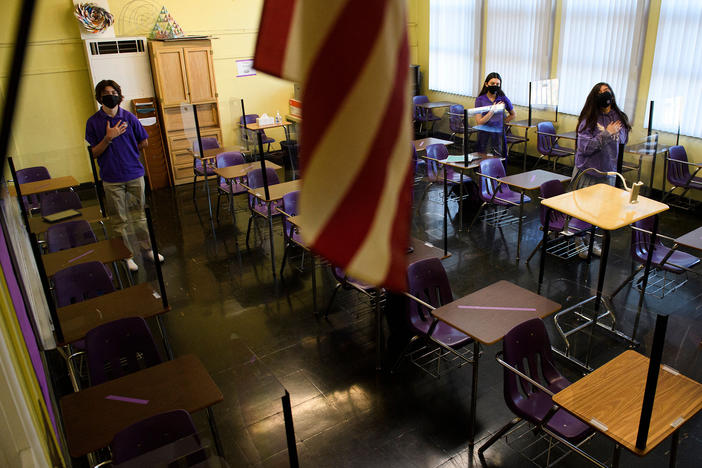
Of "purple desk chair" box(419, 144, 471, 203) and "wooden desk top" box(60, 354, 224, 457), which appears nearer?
"wooden desk top" box(60, 354, 224, 457)

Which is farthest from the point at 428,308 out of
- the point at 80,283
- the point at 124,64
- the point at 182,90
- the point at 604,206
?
the point at 124,64

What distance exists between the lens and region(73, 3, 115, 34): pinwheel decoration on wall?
848cm

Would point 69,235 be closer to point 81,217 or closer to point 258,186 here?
point 81,217

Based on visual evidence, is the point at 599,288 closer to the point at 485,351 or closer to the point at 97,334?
the point at 485,351

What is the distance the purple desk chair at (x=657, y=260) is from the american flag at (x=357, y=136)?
464 centimetres

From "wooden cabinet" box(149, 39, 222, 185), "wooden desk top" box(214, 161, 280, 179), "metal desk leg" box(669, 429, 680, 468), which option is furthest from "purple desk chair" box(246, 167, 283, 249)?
"metal desk leg" box(669, 429, 680, 468)

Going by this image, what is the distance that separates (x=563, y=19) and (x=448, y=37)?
2854 millimetres

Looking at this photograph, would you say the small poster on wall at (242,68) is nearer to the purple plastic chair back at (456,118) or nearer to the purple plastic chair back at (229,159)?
the purple plastic chair back at (229,159)

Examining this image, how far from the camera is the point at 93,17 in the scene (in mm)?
8555

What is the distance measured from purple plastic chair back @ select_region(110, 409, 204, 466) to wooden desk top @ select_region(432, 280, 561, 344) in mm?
1789

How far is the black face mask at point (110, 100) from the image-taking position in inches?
211

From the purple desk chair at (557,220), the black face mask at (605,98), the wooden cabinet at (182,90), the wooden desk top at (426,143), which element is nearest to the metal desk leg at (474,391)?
the purple desk chair at (557,220)

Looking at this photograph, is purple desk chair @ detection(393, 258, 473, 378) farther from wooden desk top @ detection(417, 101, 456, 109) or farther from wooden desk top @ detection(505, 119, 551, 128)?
wooden desk top @ detection(417, 101, 456, 109)

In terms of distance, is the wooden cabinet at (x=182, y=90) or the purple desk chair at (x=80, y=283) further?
the wooden cabinet at (x=182, y=90)
